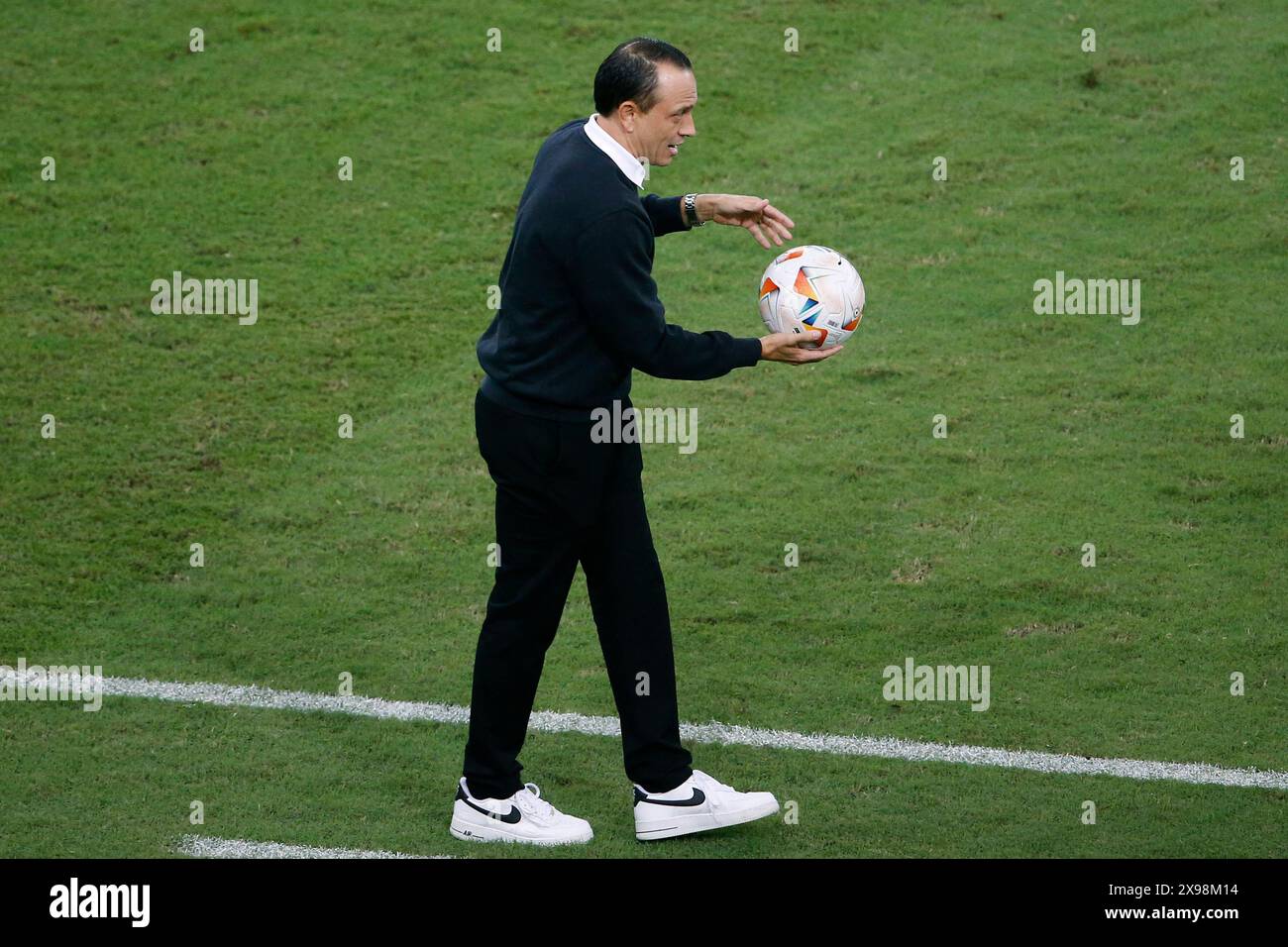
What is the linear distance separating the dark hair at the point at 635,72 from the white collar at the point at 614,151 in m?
0.09

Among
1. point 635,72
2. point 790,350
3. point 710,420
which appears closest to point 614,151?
point 635,72

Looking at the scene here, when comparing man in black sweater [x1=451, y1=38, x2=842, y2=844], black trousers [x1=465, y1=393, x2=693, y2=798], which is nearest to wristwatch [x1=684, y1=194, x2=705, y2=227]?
man in black sweater [x1=451, y1=38, x2=842, y2=844]

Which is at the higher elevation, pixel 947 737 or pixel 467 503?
pixel 467 503

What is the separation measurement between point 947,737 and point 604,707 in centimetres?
136

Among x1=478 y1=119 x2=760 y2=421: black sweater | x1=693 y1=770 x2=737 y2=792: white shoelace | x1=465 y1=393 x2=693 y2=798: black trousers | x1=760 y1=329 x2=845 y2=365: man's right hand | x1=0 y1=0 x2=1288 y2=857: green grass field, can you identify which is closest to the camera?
x1=478 y1=119 x2=760 y2=421: black sweater

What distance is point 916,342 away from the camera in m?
9.62

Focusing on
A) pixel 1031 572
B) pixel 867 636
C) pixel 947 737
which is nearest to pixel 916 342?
pixel 1031 572

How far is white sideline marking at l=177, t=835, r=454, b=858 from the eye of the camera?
5000mm

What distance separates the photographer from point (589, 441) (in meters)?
4.87

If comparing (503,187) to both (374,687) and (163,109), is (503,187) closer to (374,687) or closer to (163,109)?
(163,109)

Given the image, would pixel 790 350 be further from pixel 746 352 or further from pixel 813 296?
pixel 813 296

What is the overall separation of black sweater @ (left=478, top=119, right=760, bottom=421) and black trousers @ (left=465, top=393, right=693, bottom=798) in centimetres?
13

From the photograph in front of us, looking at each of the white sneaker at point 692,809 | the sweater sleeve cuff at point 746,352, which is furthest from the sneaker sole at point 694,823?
the sweater sleeve cuff at point 746,352

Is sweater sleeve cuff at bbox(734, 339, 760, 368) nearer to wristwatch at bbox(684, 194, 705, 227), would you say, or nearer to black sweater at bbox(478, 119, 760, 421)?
black sweater at bbox(478, 119, 760, 421)
